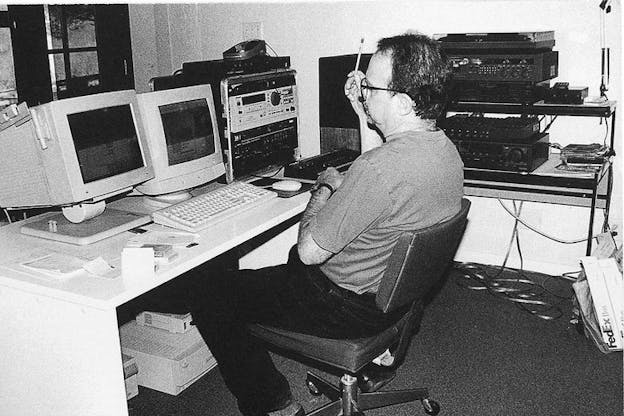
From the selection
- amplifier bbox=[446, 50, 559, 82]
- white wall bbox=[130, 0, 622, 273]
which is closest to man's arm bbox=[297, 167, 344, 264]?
amplifier bbox=[446, 50, 559, 82]

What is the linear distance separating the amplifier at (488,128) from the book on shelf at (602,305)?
1.95 feet

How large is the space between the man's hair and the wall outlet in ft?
7.53

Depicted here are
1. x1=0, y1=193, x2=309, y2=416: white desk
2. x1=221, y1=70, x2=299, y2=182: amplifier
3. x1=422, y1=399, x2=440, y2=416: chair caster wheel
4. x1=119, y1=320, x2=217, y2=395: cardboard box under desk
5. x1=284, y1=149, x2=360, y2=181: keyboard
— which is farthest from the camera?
x1=284, y1=149, x2=360, y2=181: keyboard

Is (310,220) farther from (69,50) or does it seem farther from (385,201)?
(69,50)

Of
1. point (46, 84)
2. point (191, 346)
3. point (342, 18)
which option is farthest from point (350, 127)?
point (46, 84)

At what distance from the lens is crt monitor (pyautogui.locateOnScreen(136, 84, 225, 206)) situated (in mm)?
2268

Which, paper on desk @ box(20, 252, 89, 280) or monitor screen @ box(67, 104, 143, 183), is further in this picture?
monitor screen @ box(67, 104, 143, 183)

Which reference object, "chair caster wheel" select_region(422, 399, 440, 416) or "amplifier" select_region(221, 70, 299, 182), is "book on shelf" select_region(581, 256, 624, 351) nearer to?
"chair caster wheel" select_region(422, 399, 440, 416)

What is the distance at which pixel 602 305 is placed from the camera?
2662 millimetres

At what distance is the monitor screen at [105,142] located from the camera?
198 cm

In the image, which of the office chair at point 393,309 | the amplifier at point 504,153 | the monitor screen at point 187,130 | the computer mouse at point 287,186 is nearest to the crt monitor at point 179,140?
the monitor screen at point 187,130

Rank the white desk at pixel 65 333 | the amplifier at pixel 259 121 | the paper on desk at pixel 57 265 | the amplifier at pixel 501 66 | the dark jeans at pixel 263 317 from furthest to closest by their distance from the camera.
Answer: the amplifier at pixel 501 66 < the amplifier at pixel 259 121 < the dark jeans at pixel 263 317 < the paper on desk at pixel 57 265 < the white desk at pixel 65 333

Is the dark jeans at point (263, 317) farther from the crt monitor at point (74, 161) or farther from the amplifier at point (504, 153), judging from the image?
the amplifier at point (504, 153)

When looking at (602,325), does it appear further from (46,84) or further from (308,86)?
(46,84)
